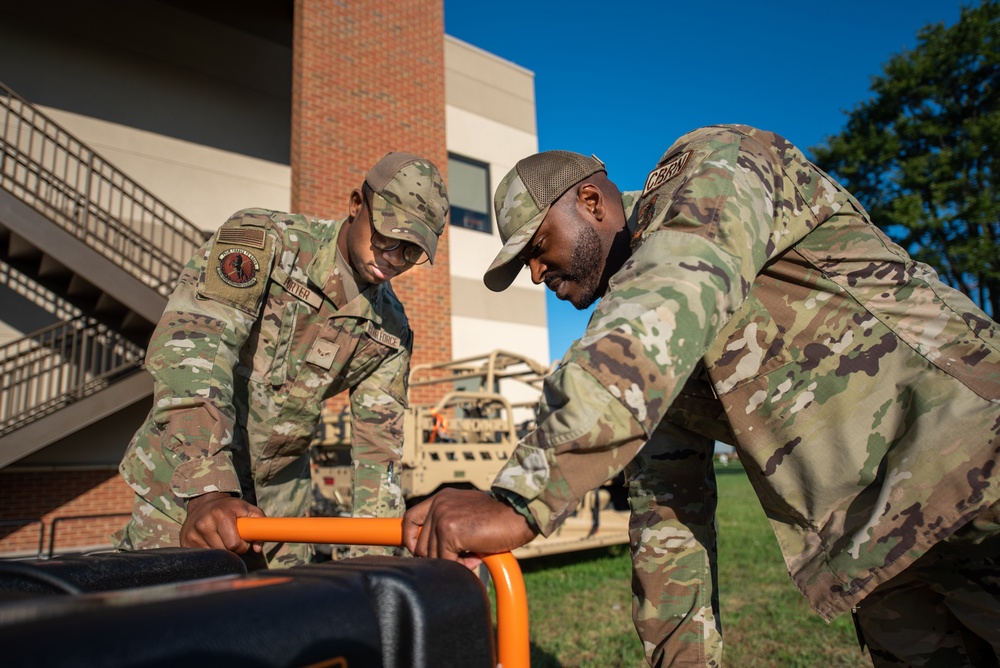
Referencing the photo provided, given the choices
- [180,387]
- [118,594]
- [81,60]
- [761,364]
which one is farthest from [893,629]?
[81,60]

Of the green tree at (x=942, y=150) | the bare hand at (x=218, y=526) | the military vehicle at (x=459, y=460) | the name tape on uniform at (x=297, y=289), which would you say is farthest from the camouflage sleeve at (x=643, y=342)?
the green tree at (x=942, y=150)

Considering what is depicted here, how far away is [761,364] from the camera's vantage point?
1.61 m

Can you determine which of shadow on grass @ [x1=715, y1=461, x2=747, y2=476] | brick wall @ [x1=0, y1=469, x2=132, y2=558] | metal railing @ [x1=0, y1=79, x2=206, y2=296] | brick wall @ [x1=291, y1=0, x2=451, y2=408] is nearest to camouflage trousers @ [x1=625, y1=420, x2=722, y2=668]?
brick wall @ [x1=291, y1=0, x2=451, y2=408]

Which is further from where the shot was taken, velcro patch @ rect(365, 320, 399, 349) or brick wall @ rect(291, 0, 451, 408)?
brick wall @ rect(291, 0, 451, 408)

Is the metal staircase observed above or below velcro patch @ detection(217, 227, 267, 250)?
above

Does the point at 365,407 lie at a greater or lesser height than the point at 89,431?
lesser

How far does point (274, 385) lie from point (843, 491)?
6.55ft

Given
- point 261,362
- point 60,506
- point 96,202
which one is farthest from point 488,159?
point 261,362

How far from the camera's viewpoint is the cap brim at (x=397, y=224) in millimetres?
2604

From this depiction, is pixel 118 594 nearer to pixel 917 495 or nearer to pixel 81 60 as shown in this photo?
pixel 917 495

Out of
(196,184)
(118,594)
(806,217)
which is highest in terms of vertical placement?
(196,184)

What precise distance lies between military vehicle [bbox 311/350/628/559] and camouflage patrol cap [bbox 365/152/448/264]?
3394 mm

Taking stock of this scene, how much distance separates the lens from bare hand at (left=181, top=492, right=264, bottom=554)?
1453 millimetres

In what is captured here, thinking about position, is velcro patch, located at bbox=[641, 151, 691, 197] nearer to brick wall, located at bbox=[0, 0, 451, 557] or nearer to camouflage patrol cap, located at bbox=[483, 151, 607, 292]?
camouflage patrol cap, located at bbox=[483, 151, 607, 292]
